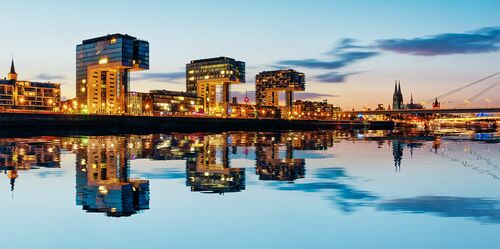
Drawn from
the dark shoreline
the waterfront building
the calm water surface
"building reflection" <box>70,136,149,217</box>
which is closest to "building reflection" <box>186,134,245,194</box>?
the calm water surface

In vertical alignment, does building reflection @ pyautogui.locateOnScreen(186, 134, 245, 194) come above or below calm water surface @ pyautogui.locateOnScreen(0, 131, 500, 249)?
above

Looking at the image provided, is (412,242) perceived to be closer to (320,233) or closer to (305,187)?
(320,233)

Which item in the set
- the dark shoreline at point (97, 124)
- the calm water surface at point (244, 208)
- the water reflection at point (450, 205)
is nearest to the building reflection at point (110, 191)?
the calm water surface at point (244, 208)

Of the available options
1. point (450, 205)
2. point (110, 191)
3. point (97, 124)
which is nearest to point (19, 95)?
point (97, 124)

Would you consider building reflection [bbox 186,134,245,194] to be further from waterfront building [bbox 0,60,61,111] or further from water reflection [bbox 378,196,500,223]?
waterfront building [bbox 0,60,61,111]

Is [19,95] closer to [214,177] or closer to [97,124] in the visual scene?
[97,124]

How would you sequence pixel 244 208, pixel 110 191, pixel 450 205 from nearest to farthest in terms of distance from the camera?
1. pixel 244 208
2. pixel 450 205
3. pixel 110 191

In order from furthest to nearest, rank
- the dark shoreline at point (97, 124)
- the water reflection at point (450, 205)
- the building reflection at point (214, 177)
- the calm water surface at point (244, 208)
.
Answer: the dark shoreline at point (97, 124) → the building reflection at point (214, 177) → the water reflection at point (450, 205) → the calm water surface at point (244, 208)

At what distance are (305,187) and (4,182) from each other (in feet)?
40.7

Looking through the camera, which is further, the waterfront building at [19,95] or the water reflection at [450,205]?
the waterfront building at [19,95]

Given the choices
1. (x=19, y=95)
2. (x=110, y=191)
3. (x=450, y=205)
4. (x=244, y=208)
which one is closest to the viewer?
(x=244, y=208)

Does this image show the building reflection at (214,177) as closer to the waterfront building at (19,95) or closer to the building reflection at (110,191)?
the building reflection at (110,191)

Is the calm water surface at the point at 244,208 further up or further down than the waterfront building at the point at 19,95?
further down

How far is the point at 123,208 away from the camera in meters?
14.1
